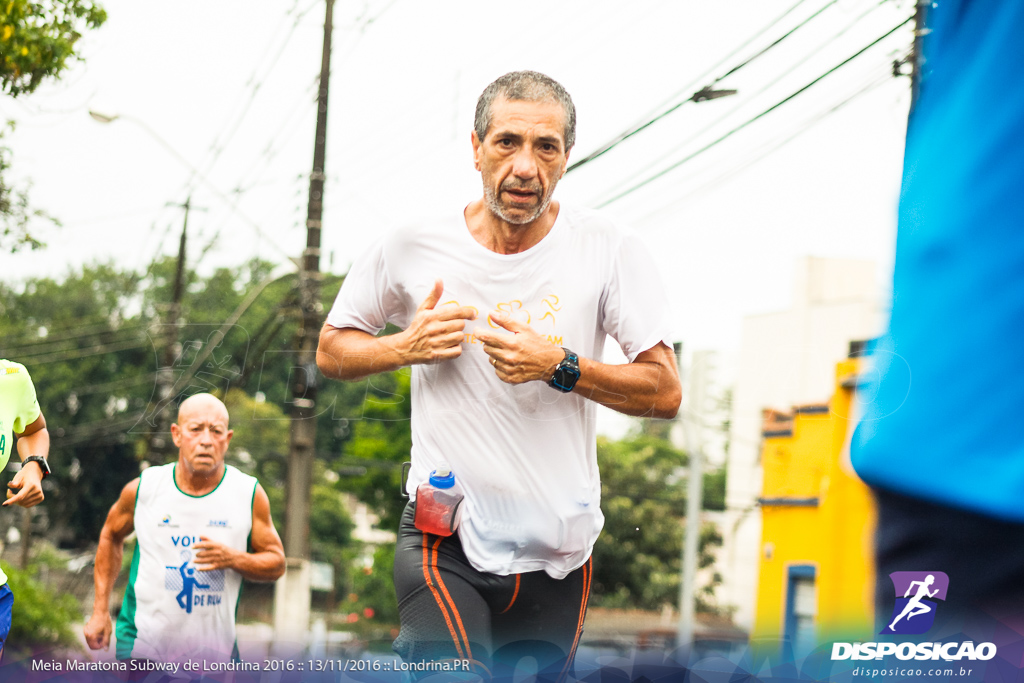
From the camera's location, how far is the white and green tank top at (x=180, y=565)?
315 cm

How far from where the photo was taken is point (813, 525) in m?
3.67

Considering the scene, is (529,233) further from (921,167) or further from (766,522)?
(766,522)

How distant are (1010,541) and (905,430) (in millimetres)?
154

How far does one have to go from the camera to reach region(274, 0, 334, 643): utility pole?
3.25m

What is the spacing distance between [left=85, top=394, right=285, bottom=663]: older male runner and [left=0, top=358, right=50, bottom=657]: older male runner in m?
0.59

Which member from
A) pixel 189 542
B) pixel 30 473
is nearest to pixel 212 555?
pixel 189 542

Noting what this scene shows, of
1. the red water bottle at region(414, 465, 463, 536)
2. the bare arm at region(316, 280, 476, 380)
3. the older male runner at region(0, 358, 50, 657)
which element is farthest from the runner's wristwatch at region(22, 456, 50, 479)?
the red water bottle at region(414, 465, 463, 536)

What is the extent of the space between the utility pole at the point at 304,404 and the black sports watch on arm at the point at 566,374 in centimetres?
107

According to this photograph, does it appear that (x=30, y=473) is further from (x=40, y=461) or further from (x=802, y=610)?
(x=802, y=610)

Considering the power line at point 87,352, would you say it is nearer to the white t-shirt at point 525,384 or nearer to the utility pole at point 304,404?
the utility pole at point 304,404

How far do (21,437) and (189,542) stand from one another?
2.55 ft

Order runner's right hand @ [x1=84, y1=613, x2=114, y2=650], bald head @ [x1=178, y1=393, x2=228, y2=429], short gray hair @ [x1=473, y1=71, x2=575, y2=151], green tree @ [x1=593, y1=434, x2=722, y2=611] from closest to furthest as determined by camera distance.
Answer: short gray hair @ [x1=473, y1=71, x2=575, y2=151], runner's right hand @ [x1=84, y1=613, x2=114, y2=650], bald head @ [x1=178, y1=393, x2=228, y2=429], green tree @ [x1=593, y1=434, x2=722, y2=611]

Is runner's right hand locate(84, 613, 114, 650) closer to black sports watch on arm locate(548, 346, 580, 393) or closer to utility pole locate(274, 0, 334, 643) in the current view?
utility pole locate(274, 0, 334, 643)

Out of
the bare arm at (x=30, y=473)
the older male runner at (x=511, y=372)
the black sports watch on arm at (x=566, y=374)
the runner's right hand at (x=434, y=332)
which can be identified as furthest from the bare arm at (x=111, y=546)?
the black sports watch on arm at (x=566, y=374)
